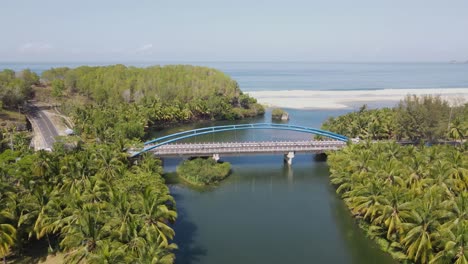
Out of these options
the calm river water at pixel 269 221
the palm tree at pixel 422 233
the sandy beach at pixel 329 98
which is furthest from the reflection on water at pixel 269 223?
the sandy beach at pixel 329 98

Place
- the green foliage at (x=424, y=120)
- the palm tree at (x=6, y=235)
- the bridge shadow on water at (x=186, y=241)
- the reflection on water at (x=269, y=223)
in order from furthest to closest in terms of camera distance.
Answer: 1. the green foliage at (x=424, y=120)
2. the reflection on water at (x=269, y=223)
3. the bridge shadow on water at (x=186, y=241)
4. the palm tree at (x=6, y=235)

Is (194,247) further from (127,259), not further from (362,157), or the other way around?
(362,157)

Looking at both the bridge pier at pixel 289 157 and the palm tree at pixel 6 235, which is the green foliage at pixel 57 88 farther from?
the palm tree at pixel 6 235

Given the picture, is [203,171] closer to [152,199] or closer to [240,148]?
[240,148]

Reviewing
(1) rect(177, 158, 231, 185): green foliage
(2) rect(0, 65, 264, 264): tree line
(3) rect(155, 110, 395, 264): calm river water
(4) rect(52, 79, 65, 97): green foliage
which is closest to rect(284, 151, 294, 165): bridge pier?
(3) rect(155, 110, 395, 264): calm river water

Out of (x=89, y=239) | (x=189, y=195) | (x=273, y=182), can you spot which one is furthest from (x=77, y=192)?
(x=273, y=182)

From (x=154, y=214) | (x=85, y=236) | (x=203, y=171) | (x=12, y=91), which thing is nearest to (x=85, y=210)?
(x=85, y=236)
